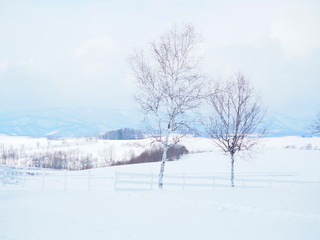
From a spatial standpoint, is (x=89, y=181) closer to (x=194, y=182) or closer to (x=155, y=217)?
(x=155, y=217)

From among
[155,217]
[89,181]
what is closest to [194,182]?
[89,181]

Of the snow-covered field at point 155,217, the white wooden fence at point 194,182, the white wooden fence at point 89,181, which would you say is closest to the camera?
the snow-covered field at point 155,217

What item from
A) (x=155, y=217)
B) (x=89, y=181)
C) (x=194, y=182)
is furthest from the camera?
(x=194, y=182)

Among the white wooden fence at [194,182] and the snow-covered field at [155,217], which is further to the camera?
the white wooden fence at [194,182]

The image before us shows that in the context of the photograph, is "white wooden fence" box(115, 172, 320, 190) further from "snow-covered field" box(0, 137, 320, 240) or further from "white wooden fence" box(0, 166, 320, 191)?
"snow-covered field" box(0, 137, 320, 240)

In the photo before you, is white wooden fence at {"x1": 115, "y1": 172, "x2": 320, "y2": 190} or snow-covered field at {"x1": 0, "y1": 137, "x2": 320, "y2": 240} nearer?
snow-covered field at {"x1": 0, "y1": 137, "x2": 320, "y2": 240}

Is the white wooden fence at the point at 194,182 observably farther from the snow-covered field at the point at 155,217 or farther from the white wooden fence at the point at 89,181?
the snow-covered field at the point at 155,217

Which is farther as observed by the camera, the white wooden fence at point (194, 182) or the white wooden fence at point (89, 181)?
the white wooden fence at point (89, 181)

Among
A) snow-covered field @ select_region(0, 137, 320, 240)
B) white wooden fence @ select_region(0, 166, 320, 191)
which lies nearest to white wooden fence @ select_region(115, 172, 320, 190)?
white wooden fence @ select_region(0, 166, 320, 191)

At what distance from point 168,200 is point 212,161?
131 feet

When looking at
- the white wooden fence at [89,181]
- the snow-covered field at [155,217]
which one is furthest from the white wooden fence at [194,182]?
the snow-covered field at [155,217]

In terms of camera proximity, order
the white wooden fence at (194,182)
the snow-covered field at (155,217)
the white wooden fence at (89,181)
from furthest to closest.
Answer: the white wooden fence at (89,181) → the white wooden fence at (194,182) → the snow-covered field at (155,217)

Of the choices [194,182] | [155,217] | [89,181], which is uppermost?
[89,181]

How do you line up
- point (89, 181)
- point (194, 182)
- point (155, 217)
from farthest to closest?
point (194, 182) → point (89, 181) → point (155, 217)
